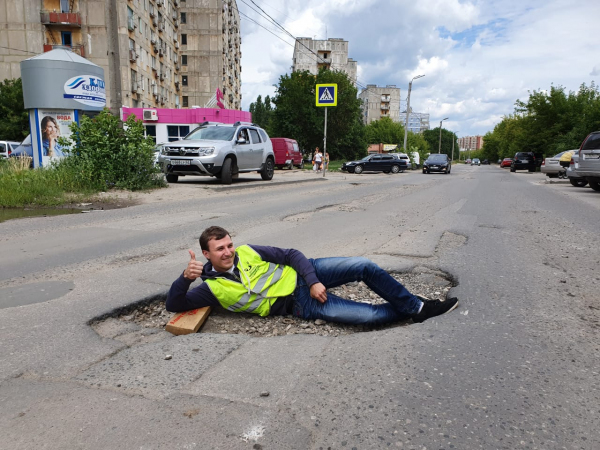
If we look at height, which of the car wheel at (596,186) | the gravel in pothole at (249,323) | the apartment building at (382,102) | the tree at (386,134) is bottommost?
the gravel in pothole at (249,323)

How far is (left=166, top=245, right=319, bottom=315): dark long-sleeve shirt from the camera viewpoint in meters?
3.11

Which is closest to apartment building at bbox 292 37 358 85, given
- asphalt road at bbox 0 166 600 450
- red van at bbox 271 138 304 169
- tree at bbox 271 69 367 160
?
tree at bbox 271 69 367 160

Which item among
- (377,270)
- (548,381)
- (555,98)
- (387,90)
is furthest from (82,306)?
(387,90)

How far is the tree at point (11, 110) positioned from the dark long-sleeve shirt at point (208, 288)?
3962 cm

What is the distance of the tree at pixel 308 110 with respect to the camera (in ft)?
144

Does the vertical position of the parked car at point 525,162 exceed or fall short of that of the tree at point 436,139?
it falls short

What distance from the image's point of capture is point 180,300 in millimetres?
3123

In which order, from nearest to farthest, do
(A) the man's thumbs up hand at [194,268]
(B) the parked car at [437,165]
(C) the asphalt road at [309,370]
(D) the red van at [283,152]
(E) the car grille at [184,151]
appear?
1. (C) the asphalt road at [309,370]
2. (A) the man's thumbs up hand at [194,268]
3. (E) the car grille at [184,151]
4. (D) the red van at [283,152]
5. (B) the parked car at [437,165]

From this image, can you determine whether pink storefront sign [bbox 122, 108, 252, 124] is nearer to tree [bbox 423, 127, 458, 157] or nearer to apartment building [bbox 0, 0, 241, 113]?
apartment building [bbox 0, 0, 241, 113]

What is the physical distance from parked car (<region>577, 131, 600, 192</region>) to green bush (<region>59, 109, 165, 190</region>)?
1314 cm

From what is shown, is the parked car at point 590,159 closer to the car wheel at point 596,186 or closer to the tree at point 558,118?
the car wheel at point 596,186

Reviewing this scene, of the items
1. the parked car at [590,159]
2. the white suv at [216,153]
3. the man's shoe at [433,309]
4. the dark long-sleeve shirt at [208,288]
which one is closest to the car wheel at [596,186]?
the parked car at [590,159]

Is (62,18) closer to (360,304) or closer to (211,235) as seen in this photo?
(211,235)

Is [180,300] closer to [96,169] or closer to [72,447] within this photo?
[72,447]
